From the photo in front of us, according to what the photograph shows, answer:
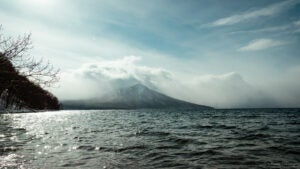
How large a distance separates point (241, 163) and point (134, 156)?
594 cm

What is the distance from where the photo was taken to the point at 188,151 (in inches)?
746

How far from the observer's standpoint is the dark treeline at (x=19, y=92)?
1622cm

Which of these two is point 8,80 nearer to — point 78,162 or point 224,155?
point 78,162

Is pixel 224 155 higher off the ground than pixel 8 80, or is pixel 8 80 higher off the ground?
pixel 8 80

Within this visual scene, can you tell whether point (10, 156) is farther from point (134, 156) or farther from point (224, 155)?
point (224, 155)

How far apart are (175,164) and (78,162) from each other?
16.2 feet

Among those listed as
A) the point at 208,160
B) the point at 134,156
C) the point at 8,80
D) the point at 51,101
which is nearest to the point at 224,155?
the point at 208,160

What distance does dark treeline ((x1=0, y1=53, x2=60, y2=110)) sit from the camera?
16.2 metres

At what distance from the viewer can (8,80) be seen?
705 inches

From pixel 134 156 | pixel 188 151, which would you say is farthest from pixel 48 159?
pixel 188 151

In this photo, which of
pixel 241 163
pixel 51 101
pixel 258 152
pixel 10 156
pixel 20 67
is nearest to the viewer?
pixel 241 163

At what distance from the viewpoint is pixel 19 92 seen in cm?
10844

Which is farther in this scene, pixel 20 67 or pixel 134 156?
pixel 134 156

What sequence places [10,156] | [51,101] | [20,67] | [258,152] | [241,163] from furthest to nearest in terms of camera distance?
1. [51,101]
2. [258,152]
3. [10,156]
4. [20,67]
5. [241,163]
